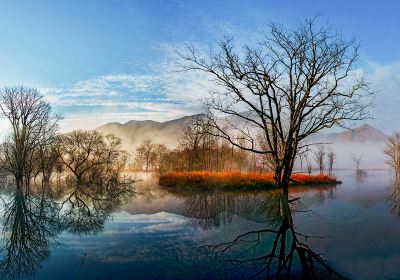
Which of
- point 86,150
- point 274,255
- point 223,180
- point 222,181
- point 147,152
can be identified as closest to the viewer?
point 274,255

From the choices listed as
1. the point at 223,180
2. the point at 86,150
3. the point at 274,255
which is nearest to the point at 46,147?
the point at 86,150

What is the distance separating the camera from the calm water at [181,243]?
6.20m

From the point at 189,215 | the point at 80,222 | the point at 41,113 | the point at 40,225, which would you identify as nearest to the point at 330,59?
the point at 189,215

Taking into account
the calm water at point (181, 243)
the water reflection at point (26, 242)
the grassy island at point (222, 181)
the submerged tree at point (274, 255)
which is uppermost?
the grassy island at point (222, 181)

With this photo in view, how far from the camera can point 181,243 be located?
8.30 m

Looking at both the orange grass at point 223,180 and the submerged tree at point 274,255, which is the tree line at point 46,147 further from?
the submerged tree at point 274,255

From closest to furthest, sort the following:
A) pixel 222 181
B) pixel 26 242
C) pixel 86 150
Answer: pixel 26 242
pixel 222 181
pixel 86 150

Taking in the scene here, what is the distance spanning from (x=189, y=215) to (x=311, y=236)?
543 centimetres

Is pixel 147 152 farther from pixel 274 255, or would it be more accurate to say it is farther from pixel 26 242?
pixel 274 255

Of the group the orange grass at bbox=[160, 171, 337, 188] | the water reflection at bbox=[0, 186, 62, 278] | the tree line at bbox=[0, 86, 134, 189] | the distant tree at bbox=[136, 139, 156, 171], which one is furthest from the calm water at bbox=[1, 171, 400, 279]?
the distant tree at bbox=[136, 139, 156, 171]

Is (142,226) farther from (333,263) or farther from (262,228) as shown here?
(333,263)

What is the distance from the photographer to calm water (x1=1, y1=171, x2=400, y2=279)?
6203mm

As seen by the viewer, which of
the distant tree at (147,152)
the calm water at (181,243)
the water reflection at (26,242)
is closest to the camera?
the calm water at (181,243)

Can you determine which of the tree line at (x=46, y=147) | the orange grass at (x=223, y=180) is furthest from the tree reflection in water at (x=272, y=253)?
the tree line at (x=46, y=147)
